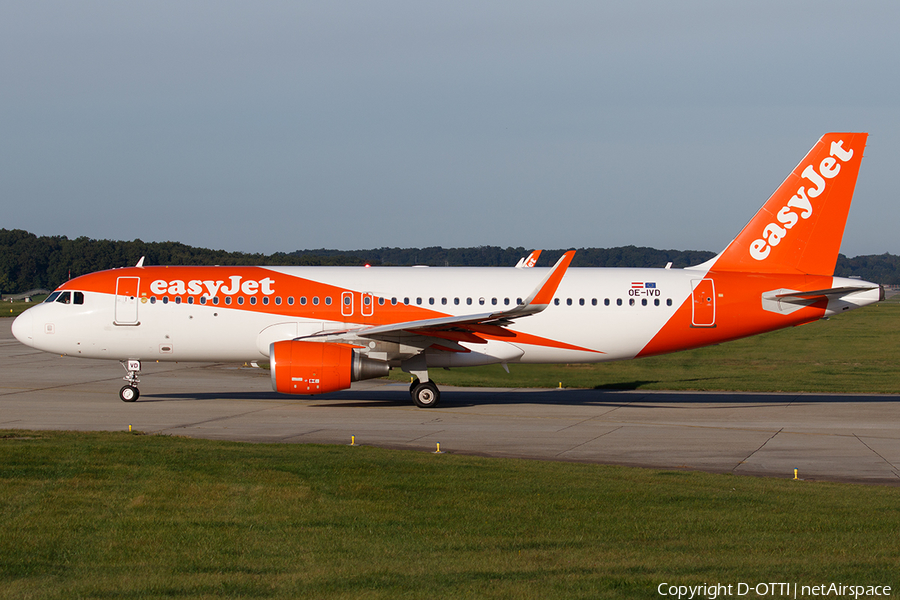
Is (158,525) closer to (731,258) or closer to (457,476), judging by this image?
(457,476)

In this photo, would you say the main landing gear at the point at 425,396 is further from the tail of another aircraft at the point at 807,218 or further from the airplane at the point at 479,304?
the tail of another aircraft at the point at 807,218

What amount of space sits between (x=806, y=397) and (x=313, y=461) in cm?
1898

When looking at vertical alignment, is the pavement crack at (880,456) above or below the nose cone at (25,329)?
below

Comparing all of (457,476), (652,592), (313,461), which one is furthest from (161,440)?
(652,592)

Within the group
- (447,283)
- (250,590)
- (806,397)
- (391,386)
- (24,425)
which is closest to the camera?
(250,590)

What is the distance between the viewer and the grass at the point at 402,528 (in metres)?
7.64

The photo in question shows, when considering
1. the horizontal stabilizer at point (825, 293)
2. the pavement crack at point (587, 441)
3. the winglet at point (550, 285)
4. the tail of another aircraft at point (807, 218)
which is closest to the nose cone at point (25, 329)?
the winglet at point (550, 285)

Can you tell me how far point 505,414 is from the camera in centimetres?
2303

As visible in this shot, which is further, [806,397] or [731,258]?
[806,397]

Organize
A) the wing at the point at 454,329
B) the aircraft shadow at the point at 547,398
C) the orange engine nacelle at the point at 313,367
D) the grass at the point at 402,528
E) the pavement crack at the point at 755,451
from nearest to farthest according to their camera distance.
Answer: the grass at the point at 402,528 → the pavement crack at the point at 755,451 → the wing at the point at 454,329 → the orange engine nacelle at the point at 313,367 → the aircraft shadow at the point at 547,398

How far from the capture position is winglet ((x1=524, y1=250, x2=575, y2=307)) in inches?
856

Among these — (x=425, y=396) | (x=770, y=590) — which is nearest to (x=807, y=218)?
(x=425, y=396)

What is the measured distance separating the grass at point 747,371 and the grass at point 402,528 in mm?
13283

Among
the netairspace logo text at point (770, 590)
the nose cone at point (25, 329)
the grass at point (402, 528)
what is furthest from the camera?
the nose cone at point (25, 329)
